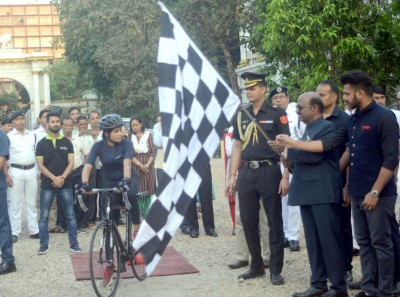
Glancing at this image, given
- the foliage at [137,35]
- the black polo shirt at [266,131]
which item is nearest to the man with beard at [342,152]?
the black polo shirt at [266,131]

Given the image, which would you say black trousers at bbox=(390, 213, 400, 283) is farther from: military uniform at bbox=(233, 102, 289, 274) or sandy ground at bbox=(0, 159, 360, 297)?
military uniform at bbox=(233, 102, 289, 274)

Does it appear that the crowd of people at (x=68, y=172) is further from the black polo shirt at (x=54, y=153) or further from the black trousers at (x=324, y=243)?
the black trousers at (x=324, y=243)

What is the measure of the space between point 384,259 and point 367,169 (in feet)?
2.64

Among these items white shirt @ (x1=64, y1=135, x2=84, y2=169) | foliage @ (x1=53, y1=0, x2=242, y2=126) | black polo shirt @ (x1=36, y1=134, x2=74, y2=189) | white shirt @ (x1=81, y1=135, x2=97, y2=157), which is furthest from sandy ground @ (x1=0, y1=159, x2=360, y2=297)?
foliage @ (x1=53, y1=0, x2=242, y2=126)

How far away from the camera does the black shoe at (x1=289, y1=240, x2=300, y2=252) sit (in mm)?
10734

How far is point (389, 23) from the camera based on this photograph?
1382cm

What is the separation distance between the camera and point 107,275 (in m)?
8.50

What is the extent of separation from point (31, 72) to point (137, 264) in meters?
64.8

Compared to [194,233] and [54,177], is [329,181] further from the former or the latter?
[194,233]

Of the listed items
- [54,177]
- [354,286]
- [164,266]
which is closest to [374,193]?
[354,286]

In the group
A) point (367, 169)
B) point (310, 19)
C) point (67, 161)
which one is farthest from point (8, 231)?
point (310, 19)

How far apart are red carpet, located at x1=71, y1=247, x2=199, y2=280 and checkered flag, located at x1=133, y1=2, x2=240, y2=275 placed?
2756 mm

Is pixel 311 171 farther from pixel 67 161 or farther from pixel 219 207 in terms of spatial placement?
pixel 219 207

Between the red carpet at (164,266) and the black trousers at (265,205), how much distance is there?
4.09ft
